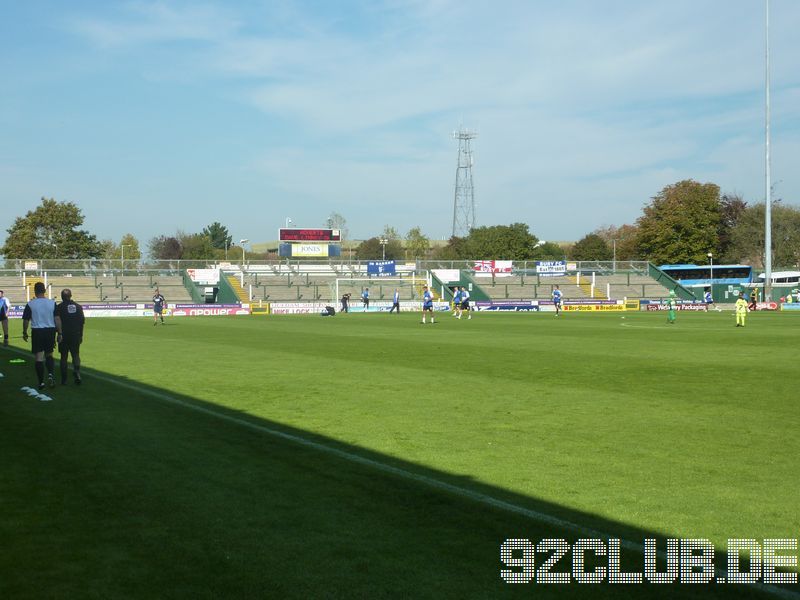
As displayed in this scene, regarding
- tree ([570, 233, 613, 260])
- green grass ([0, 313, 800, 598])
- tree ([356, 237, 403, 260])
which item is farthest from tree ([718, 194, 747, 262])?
green grass ([0, 313, 800, 598])

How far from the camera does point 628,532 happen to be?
6629 mm

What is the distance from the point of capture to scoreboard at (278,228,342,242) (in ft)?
292

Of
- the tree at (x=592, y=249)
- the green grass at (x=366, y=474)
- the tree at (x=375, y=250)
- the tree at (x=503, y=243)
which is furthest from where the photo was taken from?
the tree at (x=375, y=250)

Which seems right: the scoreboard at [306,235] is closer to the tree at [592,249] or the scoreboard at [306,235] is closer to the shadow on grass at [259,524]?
the tree at [592,249]

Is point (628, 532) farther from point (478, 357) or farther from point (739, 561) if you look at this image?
point (478, 357)

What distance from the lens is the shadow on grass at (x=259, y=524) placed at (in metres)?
Answer: 5.53

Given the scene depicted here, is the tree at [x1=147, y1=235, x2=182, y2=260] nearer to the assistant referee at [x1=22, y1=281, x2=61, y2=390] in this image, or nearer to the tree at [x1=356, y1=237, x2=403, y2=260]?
the tree at [x1=356, y1=237, x2=403, y2=260]

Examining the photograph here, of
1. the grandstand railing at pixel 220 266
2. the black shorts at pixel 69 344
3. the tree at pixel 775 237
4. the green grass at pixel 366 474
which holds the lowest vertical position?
the green grass at pixel 366 474

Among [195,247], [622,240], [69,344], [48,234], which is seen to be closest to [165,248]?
[195,247]

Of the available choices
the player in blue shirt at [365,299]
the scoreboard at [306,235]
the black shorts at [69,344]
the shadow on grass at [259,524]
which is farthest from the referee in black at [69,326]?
the scoreboard at [306,235]

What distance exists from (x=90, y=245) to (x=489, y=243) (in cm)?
5703

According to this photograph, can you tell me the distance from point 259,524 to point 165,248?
14569cm

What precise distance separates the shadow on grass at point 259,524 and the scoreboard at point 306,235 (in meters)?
79.0

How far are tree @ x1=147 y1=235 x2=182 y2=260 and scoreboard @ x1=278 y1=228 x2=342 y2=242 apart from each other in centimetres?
5664
